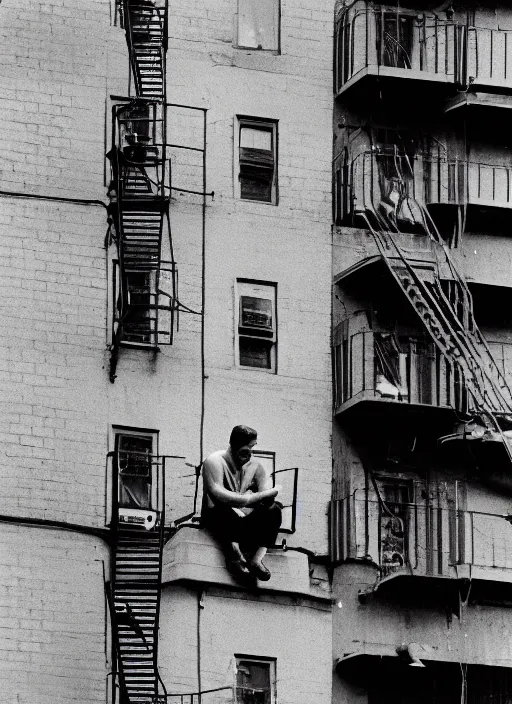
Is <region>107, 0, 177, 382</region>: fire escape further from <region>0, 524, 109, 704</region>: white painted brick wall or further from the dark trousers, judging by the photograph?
<region>0, 524, 109, 704</region>: white painted brick wall

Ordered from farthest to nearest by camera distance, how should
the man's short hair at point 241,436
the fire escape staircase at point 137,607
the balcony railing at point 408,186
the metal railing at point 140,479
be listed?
the balcony railing at point 408,186, the metal railing at point 140,479, the man's short hair at point 241,436, the fire escape staircase at point 137,607

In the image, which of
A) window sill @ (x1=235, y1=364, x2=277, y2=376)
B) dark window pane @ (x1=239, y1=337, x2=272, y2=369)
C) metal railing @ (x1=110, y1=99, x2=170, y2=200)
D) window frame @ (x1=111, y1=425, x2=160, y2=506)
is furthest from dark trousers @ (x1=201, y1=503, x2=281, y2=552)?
metal railing @ (x1=110, y1=99, x2=170, y2=200)

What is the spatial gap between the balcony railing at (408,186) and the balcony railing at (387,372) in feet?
6.26

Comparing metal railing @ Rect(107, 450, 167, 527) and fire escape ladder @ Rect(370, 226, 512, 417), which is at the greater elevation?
fire escape ladder @ Rect(370, 226, 512, 417)

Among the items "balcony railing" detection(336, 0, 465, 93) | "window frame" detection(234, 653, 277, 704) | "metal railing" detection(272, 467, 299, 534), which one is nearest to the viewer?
"window frame" detection(234, 653, 277, 704)

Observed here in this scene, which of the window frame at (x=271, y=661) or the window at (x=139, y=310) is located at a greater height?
the window at (x=139, y=310)

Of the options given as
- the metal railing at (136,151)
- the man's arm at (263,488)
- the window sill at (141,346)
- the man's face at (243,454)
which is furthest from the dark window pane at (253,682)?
the metal railing at (136,151)

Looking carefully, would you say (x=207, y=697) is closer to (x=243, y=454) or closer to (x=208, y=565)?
(x=208, y=565)

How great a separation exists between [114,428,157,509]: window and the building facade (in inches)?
1.8

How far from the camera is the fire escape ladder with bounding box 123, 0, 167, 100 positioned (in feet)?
161

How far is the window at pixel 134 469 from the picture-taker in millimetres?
47781

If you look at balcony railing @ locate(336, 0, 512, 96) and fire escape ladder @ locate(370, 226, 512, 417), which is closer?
fire escape ladder @ locate(370, 226, 512, 417)

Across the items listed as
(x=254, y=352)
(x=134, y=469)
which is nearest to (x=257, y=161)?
(x=254, y=352)

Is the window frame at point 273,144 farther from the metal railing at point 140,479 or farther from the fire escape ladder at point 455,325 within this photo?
the metal railing at point 140,479
